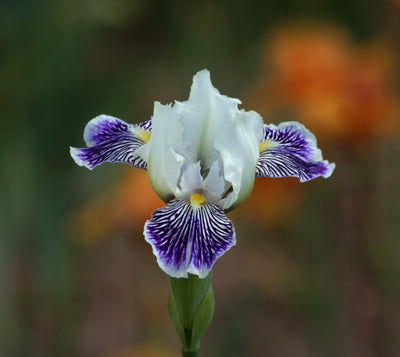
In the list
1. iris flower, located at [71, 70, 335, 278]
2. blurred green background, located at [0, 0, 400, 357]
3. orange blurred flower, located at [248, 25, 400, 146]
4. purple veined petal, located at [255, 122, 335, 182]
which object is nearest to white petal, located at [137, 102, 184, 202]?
iris flower, located at [71, 70, 335, 278]

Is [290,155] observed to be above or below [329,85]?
below

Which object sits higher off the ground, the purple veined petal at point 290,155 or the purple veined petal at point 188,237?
the purple veined petal at point 290,155

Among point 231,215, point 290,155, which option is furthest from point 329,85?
point 290,155

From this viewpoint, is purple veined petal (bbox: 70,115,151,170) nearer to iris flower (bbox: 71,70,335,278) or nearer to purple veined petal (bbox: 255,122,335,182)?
iris flower (bbox: 71,70,335,278)

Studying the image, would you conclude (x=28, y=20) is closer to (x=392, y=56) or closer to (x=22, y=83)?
(x=22, y=83)

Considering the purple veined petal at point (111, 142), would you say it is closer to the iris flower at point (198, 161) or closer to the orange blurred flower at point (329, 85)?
the iris flower at point (198, 161)

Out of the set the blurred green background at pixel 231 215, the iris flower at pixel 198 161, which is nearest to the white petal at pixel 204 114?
the iris flower at pixel 198 161

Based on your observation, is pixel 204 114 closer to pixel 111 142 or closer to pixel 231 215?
pixel 111 142
